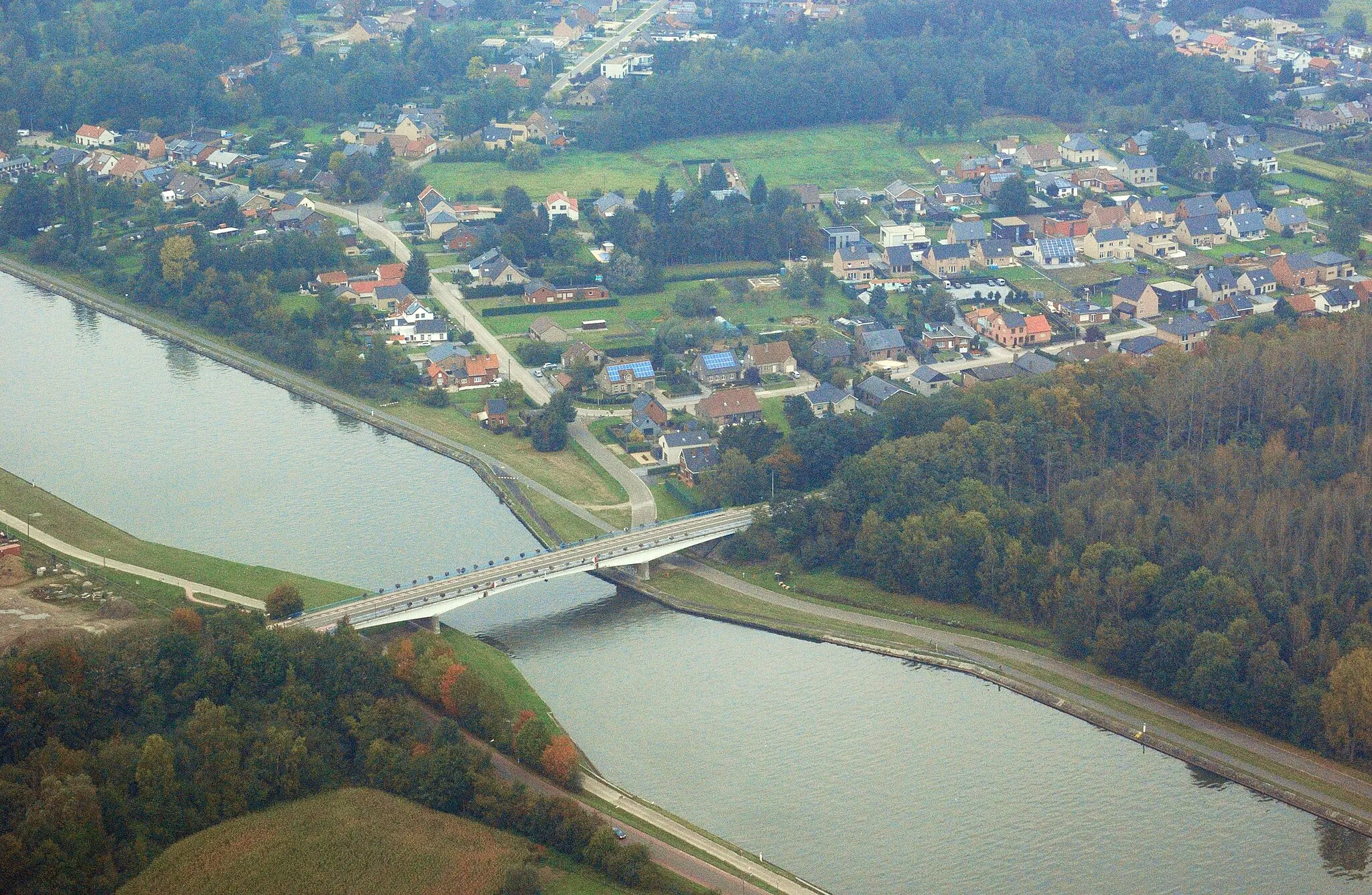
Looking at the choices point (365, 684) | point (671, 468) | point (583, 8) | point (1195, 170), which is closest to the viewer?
point (365, 684)

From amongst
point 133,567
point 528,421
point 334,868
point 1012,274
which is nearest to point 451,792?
point 334,868

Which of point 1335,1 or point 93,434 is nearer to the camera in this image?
point 93,434

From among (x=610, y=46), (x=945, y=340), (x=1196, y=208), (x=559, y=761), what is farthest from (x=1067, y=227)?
(x=559, y=761)

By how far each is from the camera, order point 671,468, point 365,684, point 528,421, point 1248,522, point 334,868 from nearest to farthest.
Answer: point 334,868
point 365,684
point 1248,522
point 671,468
point 528,421

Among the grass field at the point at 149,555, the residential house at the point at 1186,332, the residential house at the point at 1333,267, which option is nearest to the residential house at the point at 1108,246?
the residential house at the point at 1333,267

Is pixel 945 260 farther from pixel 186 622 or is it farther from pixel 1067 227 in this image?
pixel 186 622

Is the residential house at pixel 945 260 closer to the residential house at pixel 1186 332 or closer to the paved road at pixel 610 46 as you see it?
the residential house at pixel 1186 332

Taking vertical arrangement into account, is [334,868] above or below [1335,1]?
below

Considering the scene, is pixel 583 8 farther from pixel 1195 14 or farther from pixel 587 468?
pixel 587 468

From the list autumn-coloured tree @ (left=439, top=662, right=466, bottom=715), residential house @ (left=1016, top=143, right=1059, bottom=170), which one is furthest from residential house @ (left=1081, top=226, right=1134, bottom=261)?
autumn-coloured tree @ (left=439, top=662, right=466, bottom=715)
